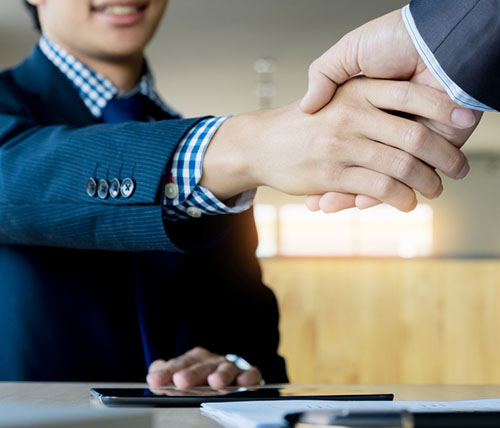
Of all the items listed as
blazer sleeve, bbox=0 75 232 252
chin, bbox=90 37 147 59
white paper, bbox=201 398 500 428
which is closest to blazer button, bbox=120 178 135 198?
blazer sleeve, bbox=0 75 232 252

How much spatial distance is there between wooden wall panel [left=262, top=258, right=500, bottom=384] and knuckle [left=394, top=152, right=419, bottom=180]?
7.69 feet

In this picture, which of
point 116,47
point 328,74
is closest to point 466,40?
point 328,74

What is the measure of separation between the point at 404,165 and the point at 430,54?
4.3 inches

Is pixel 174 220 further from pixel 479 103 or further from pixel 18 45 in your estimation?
pixel 18 45

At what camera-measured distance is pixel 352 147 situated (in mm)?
698

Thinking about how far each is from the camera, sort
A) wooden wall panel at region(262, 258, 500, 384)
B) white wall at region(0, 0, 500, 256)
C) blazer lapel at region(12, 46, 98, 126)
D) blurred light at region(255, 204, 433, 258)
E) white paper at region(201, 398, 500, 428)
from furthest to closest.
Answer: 1. blurred light at region(255, 204, 433, 258)
2. white wall at region(0, 0, 500, 256)
3. wooden wall panel at region(262, 258, 500, 384)
4. blazer lapel at region(12, 46, 98, 126)
5. white paper at region(201, 398, 500, 428)

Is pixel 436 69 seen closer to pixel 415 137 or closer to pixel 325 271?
pixel 415 137

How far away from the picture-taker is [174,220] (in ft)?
2.57

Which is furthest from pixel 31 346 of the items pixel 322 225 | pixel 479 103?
pixel 322 225

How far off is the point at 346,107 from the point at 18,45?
4.76 m

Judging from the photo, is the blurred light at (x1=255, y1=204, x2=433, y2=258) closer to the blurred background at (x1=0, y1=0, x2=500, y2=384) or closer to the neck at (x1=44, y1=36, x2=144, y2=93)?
the blurred background at (x1=0, y1=0, x2=500, y2=384)

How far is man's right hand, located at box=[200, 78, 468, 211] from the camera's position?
2.24ft

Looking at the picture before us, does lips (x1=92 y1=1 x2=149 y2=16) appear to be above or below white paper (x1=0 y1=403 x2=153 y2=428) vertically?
above

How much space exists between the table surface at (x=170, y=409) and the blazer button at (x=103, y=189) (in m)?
0.20
